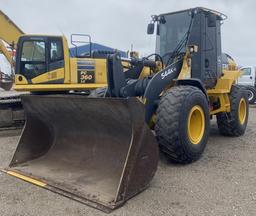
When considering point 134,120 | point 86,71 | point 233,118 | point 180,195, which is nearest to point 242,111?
point 233,118

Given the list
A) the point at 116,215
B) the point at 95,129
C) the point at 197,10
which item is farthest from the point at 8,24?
the point at 116,215

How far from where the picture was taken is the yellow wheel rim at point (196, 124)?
546 centimetres

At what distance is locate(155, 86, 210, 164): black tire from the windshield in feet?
5.34

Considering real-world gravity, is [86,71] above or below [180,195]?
above

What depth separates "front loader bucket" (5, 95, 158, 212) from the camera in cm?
404

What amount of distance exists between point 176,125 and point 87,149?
126 cm

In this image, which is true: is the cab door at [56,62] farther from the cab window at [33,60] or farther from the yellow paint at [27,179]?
the yellow paint at [27,179]

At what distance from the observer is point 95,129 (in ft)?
16.0

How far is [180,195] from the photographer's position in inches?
165

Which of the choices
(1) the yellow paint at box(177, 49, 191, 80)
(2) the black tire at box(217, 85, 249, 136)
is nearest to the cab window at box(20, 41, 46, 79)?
(1) the yellow paint at box(177, 49, 191, 80)

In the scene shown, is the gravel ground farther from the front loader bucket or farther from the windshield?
the windshield


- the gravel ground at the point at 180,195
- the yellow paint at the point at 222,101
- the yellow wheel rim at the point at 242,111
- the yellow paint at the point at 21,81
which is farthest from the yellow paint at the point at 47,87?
the yellow wheel rim at the point at 242,111

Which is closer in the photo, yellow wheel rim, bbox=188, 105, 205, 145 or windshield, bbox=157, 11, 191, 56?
yellow wheel rim, bbox=188, 105, 205, 145

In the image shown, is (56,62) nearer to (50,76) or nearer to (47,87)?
(50,76)
